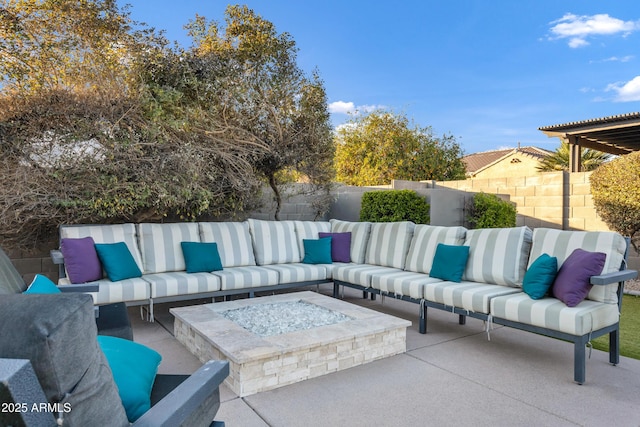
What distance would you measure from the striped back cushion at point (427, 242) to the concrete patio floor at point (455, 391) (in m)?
1.04

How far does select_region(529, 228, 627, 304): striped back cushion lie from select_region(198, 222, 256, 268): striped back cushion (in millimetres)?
3225

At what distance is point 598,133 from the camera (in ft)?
27.6

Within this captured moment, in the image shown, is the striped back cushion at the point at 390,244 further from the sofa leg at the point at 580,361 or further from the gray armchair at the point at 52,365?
the gray armchair at the point at 52,365

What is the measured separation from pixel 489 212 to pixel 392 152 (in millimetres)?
6572

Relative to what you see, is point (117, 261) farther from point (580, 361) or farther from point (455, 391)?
point (580, 361)

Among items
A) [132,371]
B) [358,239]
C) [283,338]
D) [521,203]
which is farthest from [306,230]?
[521,203]

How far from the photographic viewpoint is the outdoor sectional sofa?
9.60 ft

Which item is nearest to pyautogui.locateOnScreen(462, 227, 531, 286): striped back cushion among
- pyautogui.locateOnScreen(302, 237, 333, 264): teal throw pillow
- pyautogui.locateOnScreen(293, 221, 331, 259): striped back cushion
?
pyautogui.locateOnScreen(302, 237, 333, 264): teal throw pillow

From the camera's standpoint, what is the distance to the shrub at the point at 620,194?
18.6ft

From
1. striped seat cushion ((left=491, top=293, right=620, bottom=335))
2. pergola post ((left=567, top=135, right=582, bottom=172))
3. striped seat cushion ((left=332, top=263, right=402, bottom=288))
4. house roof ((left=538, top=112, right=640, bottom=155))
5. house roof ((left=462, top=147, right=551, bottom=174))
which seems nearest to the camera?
striped seat cushion ((left=491, top=293, right=620, bottom=335))

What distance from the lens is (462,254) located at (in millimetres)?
3955

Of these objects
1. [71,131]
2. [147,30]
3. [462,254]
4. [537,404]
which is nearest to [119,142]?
[71,131]

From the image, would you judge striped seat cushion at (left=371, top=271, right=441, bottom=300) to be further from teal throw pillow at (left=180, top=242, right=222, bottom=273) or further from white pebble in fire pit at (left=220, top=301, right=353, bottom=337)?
teal throw pillow at (left=180, top=242, right=222, bottom=273)

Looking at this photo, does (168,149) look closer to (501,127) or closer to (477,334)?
(477,334)
